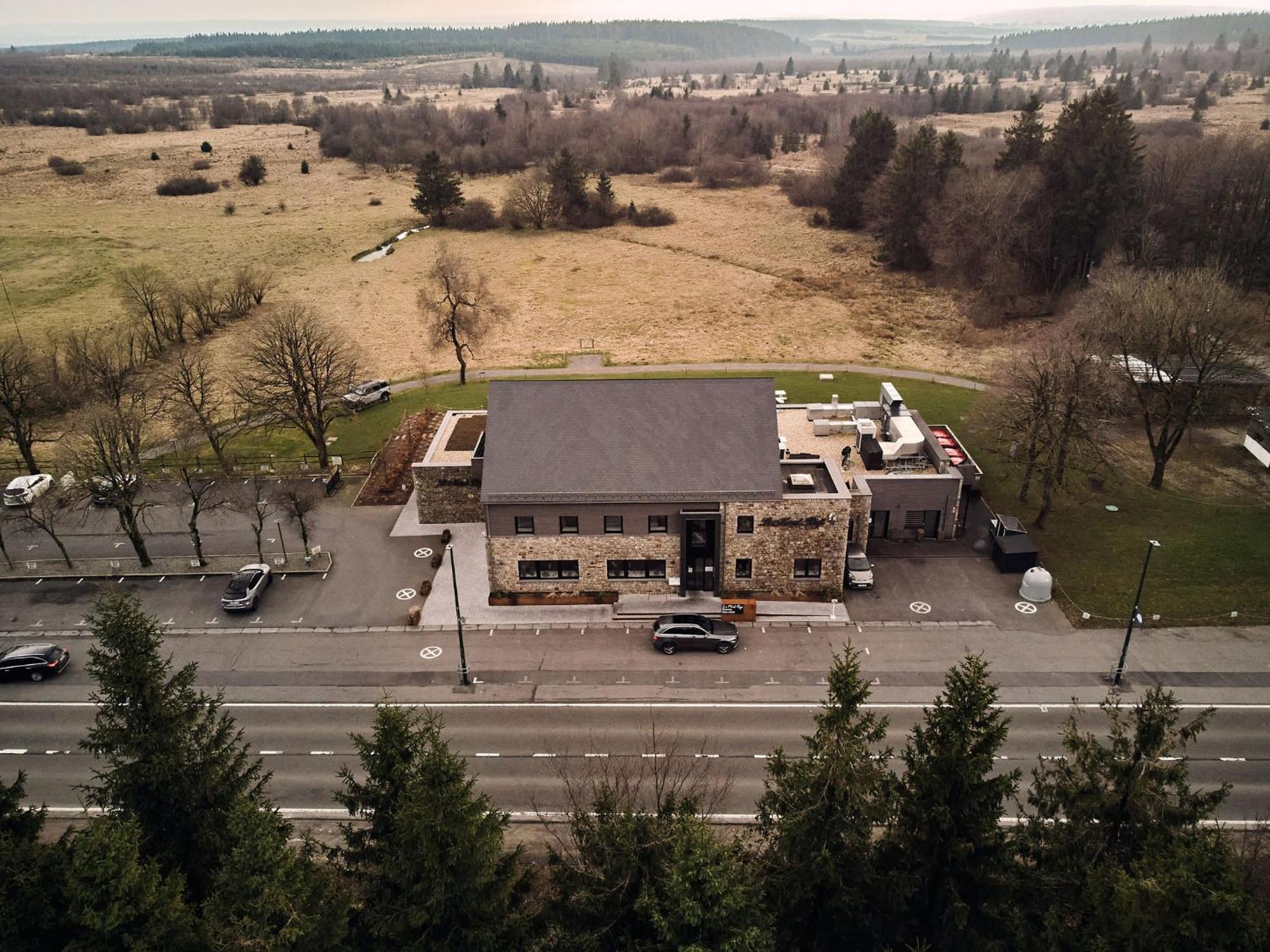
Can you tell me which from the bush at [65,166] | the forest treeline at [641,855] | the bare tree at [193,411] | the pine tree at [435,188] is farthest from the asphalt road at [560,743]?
the bush at [65,166]

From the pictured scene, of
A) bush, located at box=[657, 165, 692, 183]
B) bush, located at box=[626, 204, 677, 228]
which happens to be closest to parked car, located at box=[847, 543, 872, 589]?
bush, located at box=[626, 204, 677, 228]

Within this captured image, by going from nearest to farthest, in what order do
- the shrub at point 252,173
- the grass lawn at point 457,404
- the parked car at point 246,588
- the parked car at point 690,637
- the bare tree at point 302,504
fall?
1. the parked car at point 690,637
2. the parked car at point 246,588
3. the bare tree at point 302,504
4. the grass lawn at point 457,404
5. the shrub at point 252,173

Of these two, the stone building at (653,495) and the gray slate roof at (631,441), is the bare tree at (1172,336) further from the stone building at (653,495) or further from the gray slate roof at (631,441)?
the gray slate roof at (631,441)

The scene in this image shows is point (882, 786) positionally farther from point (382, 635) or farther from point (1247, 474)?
point (1247, 474)

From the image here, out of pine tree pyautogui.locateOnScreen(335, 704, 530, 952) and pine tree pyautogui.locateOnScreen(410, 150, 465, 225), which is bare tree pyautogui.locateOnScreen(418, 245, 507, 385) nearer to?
pine tree pyautogui.locateOnScreen(335, 704, 530, 952)

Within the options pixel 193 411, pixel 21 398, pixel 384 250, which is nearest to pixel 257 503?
pixel 193 411

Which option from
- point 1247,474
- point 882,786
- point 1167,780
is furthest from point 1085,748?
point 1247,474
